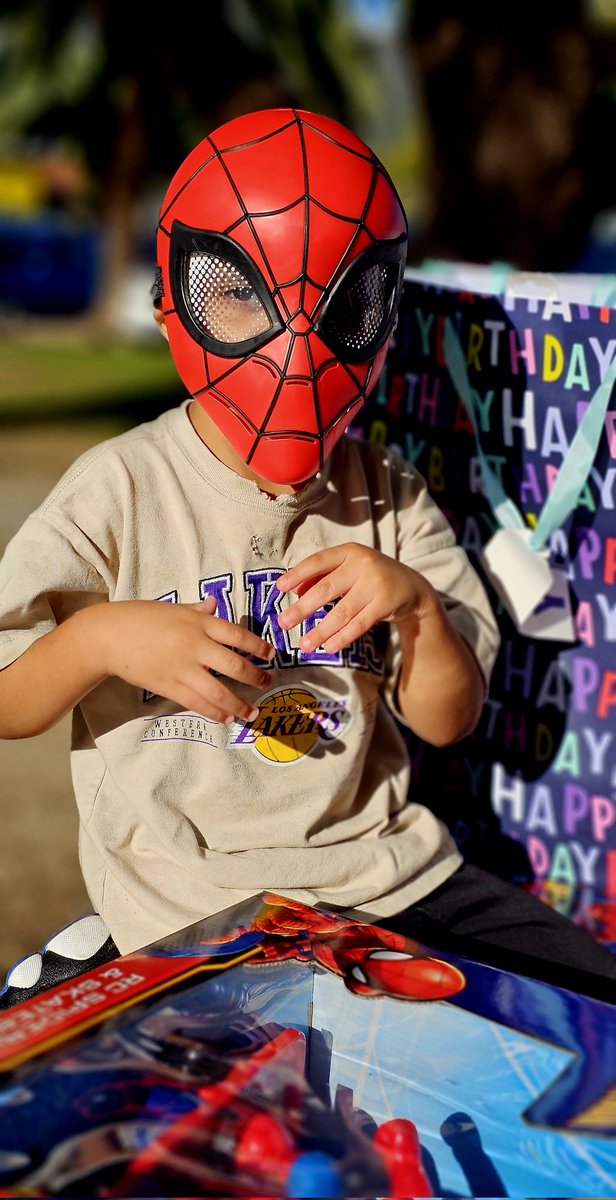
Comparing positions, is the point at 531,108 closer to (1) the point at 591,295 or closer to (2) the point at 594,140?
(2) the point at 594,140

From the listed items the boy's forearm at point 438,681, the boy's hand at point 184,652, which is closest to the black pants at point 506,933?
the boy's forearm at point 438,681

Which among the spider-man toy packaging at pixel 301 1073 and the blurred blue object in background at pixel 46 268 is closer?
the spider-man toy packaging at pixel 301 1073

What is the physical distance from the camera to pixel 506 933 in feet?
5.87

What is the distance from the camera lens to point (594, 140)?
7.46 metres

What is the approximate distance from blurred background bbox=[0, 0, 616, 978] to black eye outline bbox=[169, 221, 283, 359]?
1.75m

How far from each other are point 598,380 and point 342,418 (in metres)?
0.64

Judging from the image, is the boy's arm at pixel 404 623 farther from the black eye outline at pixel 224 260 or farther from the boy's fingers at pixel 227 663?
the black eye outline at pixel 224 260

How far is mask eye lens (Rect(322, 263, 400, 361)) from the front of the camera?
4.90 feet

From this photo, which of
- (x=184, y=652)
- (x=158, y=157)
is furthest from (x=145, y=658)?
(x=158, y=157)

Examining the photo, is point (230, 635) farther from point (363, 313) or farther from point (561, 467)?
point (561, 467)

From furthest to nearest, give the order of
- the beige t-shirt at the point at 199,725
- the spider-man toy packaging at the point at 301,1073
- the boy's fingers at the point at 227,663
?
1. the beige t-shirt at the point at 199,725
2. the boy's fingers at the point at 227,663
3. the spider-man toy packaging at the point at 301,1073

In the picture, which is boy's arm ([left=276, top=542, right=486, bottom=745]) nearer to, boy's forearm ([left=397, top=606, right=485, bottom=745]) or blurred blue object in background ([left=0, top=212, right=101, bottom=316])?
boy's forearm ([left=397, top=606, right=485, bottom=745])

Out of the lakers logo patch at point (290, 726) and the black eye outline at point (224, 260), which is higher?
the black eye outline at point (224, 260)

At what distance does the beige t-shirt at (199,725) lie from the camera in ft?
5.27
